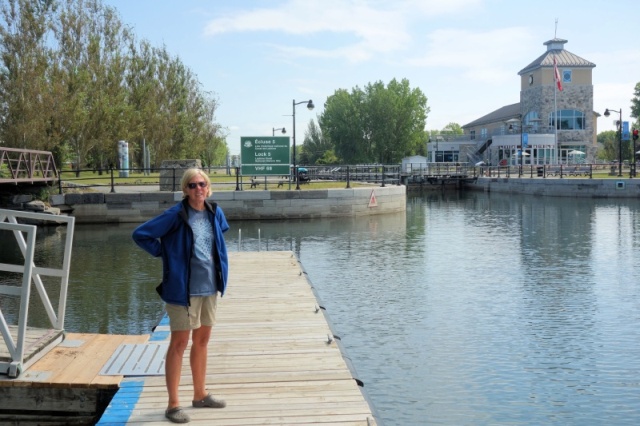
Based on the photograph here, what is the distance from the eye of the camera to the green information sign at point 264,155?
33.2 m

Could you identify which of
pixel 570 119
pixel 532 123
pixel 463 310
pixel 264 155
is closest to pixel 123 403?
pixel 463 310

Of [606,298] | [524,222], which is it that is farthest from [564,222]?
[606,298]

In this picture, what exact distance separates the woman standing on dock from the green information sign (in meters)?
27.5

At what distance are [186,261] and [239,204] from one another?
26176 millimetres

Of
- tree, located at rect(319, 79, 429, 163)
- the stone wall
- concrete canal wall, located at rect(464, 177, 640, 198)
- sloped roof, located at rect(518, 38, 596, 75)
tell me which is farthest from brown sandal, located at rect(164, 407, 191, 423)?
tree, located at rect(319, 79, 429, 163)

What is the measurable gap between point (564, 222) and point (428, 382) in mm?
23227

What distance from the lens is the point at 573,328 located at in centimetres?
1152

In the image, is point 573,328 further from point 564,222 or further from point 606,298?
point 564,222

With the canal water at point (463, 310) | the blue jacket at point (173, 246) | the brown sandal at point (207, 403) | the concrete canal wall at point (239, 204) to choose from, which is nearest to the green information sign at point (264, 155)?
the concrete canal wall at point (239, 204)

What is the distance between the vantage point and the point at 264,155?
33.3m

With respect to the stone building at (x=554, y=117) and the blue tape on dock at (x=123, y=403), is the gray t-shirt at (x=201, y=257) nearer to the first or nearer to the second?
the blue tape on dock at (x=123, y=403)

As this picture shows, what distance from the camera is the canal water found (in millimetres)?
8308

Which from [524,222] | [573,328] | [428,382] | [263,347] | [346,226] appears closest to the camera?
[263,347]

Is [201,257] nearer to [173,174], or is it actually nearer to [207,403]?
[207,403]
